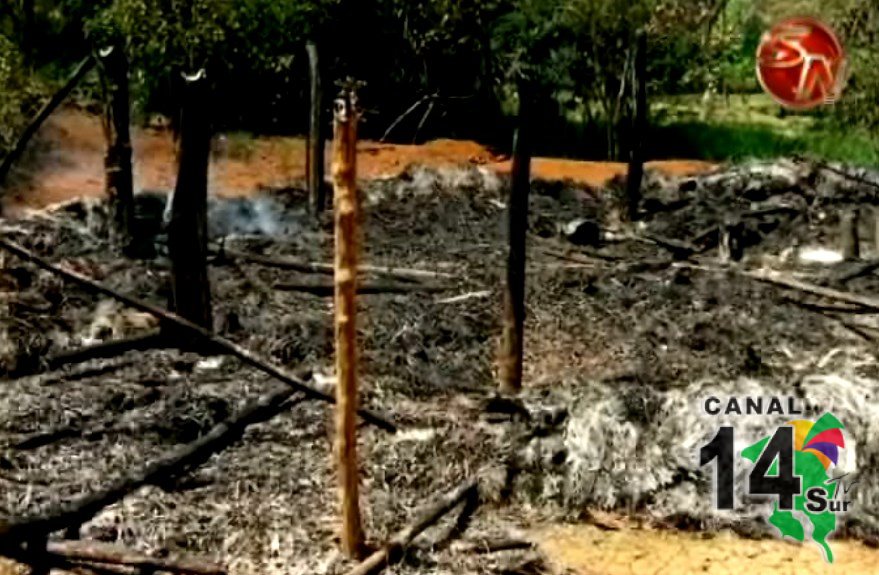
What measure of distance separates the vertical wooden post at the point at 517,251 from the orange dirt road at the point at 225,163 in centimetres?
1062

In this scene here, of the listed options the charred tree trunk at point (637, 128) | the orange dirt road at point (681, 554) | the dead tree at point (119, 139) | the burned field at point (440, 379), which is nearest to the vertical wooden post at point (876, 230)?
the burned field at point (440, 379)

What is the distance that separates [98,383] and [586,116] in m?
17.1

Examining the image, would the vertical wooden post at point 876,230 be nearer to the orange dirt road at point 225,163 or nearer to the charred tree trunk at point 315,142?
the orange dirt road at point 225,163

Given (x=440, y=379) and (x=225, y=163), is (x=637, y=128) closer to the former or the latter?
(x=440, y=379)

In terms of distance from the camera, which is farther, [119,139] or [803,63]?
[803,63]

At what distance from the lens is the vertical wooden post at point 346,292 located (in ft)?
24.2

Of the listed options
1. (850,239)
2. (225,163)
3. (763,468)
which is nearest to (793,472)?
(763,468)

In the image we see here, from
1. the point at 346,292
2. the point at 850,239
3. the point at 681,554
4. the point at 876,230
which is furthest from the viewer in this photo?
the point at 876,230

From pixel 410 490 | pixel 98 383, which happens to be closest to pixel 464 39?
pixel 98 383

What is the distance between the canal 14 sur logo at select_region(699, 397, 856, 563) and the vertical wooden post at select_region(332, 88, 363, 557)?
308 cm

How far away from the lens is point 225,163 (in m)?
23.1

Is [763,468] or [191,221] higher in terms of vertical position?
[191,221]

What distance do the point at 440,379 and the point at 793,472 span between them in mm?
3146

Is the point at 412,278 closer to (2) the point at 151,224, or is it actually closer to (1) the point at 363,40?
(2) the point at 151,224
